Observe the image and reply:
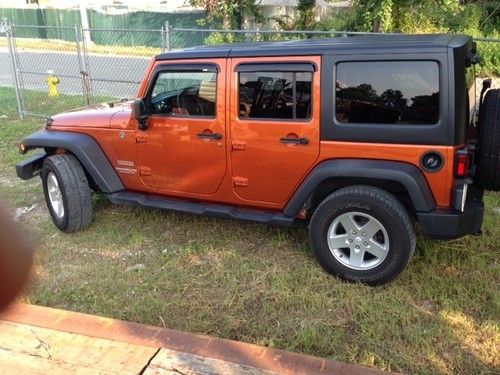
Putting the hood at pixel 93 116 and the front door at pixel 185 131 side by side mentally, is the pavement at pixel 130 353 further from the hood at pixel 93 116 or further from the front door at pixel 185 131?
the hood at pixel 93 116

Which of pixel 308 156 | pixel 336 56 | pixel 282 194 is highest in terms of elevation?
pixel 336 56

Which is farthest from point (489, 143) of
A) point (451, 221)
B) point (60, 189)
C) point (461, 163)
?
→ point (60, 189)

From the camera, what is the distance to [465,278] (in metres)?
3.91

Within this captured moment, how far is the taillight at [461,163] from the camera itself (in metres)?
3.45

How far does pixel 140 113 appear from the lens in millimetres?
4492

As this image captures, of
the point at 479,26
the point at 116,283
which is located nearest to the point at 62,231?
the point at 116,283

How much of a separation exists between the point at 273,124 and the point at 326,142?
437 millimetres

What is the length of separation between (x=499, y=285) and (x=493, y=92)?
4.46 feet

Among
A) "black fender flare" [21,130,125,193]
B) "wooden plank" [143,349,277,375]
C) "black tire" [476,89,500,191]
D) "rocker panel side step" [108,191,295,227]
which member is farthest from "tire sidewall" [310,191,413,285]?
"black fender flare" [21,130,125,193]

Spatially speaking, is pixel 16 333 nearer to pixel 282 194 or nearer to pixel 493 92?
pixel 282 194

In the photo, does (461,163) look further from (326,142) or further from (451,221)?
(326,142)

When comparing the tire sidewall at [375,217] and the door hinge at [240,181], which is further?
the door hinge at [240,181]

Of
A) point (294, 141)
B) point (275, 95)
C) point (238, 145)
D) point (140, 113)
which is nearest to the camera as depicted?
point (294, 141)

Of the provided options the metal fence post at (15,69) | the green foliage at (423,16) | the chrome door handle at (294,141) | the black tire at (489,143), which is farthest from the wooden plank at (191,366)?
the green foliage at (423,16)
